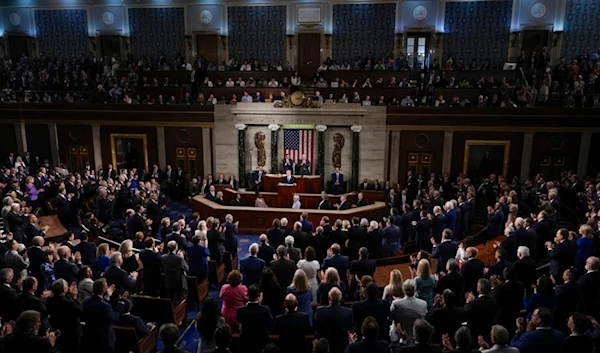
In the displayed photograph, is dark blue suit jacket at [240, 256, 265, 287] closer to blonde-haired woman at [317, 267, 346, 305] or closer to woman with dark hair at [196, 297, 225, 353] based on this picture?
blonde-haired woman at [317, 267, 346, 305]

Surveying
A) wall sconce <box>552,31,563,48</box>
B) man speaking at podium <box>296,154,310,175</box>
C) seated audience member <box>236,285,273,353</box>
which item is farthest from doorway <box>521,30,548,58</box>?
seated audience member <box>236,285,273,353</box>

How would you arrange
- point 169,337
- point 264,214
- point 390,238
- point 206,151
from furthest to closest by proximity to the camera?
point 206,151
point 264,214
point 390,238
point 169,337

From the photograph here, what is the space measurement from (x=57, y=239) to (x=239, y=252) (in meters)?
4.75

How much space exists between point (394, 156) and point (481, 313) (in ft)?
39.7

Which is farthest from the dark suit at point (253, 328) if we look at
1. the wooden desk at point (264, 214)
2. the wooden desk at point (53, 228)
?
the wooden desk at point (53, 228)

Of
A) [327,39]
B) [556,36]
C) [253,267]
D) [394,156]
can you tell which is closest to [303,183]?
[394,156]

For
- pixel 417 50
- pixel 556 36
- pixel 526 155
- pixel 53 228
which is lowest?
pixel 53 228

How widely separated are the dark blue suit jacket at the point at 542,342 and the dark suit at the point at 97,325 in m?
4.50

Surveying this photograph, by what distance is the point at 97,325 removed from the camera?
5375 millimetres

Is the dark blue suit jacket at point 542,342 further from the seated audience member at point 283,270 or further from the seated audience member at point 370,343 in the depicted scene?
the seated audience member at point 283,270

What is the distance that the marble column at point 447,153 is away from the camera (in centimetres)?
1672

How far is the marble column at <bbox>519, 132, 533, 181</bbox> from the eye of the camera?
1617 cm

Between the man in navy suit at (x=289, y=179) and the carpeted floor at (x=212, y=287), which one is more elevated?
the man in navy suit at (x=289, y=179)

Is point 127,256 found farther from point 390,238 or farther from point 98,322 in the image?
point 390,238
